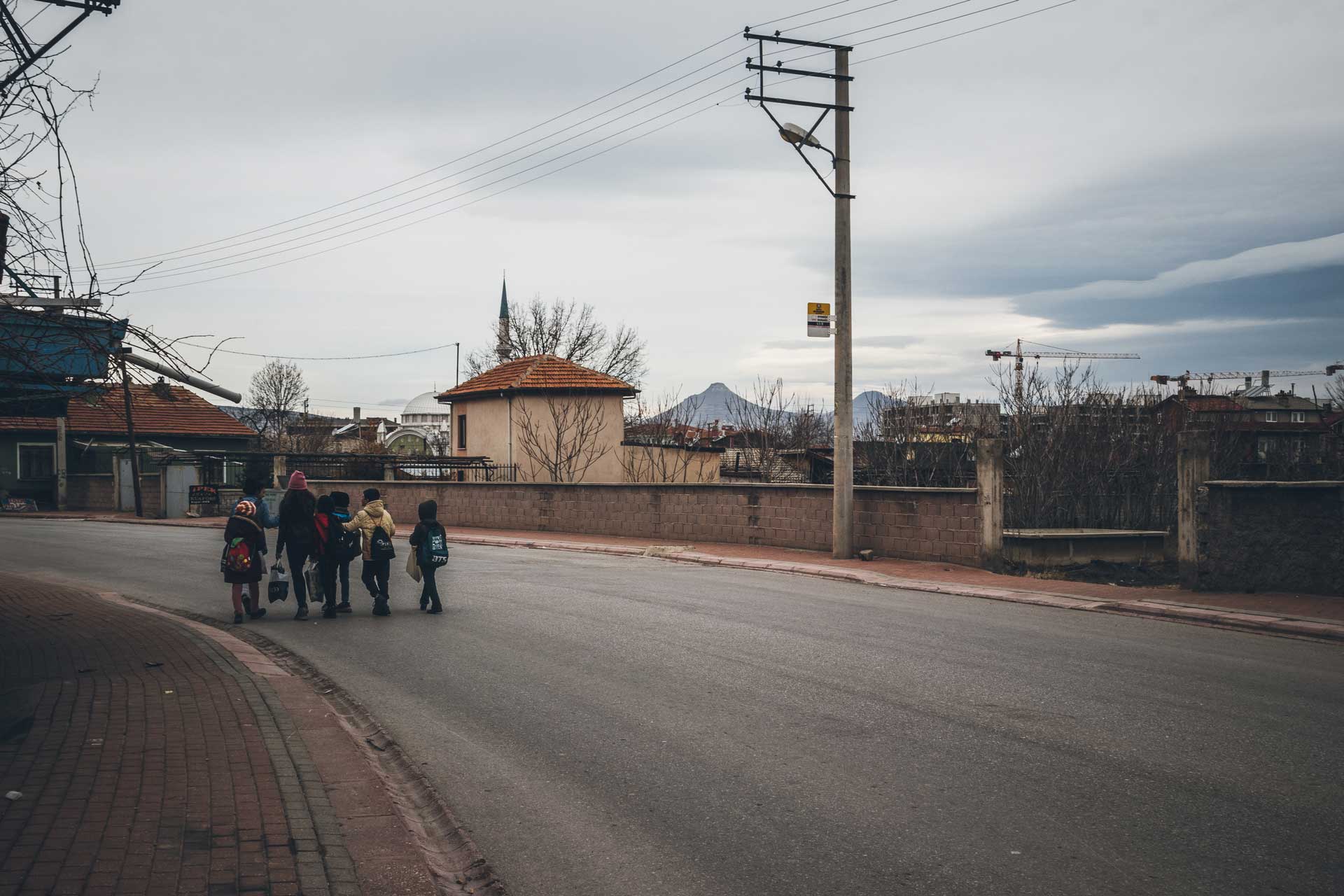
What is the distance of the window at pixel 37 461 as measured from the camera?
50.3m

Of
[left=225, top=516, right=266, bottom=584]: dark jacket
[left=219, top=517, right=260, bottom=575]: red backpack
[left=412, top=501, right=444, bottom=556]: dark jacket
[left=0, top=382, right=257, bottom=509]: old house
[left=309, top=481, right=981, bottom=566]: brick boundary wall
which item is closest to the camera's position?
[left=225, top=516, right=266, bottom=584]: dark jacket

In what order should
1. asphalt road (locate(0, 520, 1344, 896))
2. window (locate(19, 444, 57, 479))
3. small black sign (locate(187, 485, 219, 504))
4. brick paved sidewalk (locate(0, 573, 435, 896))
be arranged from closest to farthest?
brick paved sidewalk (locate(0, 573, 435, 896)) → asphalt road (locate(0, 520, 1344, 896)) → small black sign (locate(187, 485, 219, 504)) → window (locate(19, 444, 57, 479))

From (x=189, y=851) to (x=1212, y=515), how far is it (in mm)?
12893

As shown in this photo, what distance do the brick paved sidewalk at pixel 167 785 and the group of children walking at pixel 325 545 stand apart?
3.15 metres

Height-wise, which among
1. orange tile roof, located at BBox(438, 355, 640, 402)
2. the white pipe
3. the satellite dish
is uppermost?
the satellite dish

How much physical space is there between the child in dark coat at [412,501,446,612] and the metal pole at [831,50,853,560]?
28.8 feet

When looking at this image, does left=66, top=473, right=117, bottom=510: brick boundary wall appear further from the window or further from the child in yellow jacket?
the child in yellow jacket

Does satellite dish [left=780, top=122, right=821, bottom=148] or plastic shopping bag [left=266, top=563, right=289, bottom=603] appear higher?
satellite dish [left=780, top=122, right=821, bottom=148]

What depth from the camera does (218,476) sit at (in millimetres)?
45531

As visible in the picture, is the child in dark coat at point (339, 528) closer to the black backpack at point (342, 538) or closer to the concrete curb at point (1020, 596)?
the black backpack at point (342, 538)

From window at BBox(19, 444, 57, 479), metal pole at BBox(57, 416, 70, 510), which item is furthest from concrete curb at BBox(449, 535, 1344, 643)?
window at BBox(19, 444, 57, 479)

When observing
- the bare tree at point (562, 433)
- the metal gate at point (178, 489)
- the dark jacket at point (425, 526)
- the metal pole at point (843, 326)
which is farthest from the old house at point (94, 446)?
the dark jacket at point (425, 526)

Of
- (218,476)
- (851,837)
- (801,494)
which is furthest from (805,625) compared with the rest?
(218,476)

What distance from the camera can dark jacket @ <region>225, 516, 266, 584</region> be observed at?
11828mm
